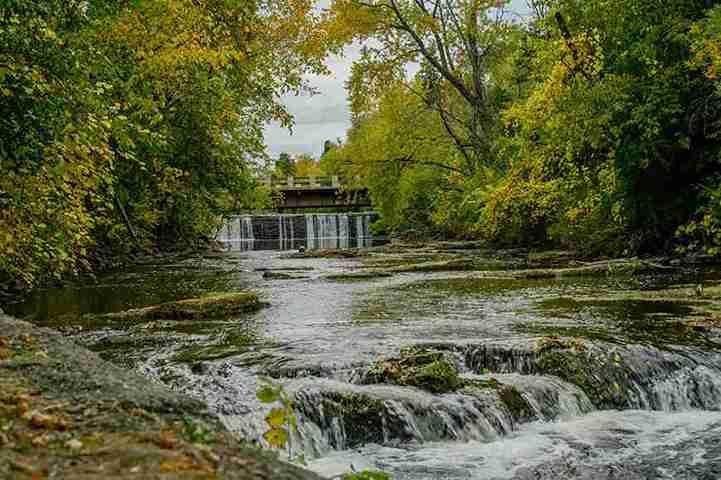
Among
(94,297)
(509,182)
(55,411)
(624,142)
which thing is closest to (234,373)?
(55,411)

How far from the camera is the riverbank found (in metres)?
2.47

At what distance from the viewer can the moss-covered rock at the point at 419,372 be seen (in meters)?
7.03

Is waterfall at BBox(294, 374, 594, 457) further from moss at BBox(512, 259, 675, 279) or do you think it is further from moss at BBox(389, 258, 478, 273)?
moss at BBox(389, 258, 478, 273)

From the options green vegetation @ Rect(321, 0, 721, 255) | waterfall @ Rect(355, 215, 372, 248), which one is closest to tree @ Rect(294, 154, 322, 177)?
waterfall @ Rect(355, 215, 372, 248)

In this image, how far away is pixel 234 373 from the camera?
7.56 meters

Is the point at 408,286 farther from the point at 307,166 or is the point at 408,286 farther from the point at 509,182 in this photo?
the point at 307,166

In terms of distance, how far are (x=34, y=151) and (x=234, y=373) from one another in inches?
141

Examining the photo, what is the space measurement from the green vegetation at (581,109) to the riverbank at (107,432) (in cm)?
1177

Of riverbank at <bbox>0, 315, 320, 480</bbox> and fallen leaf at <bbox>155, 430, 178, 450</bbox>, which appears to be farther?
fallen leaf at <bbox>155, 430, 178, 450</bbox>

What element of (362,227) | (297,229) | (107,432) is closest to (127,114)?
(107,432)

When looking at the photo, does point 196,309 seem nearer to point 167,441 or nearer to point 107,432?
point 107,432

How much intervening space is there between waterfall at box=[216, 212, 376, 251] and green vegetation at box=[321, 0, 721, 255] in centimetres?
2264

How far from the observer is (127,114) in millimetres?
14914

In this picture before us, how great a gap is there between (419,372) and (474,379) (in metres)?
0.56
